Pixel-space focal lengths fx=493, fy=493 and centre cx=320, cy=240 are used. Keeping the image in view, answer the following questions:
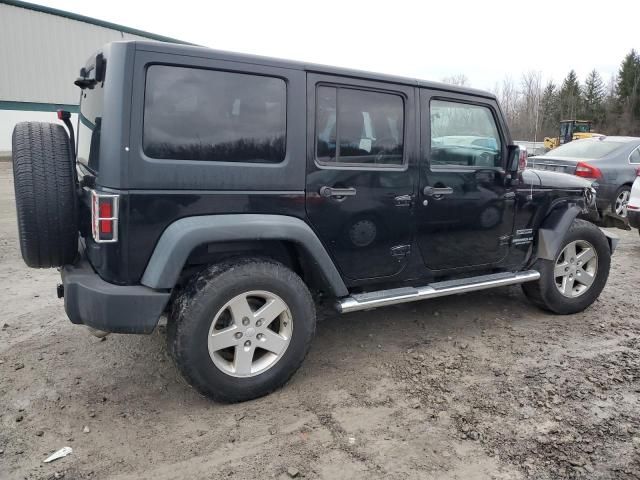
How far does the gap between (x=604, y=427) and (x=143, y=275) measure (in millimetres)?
2647

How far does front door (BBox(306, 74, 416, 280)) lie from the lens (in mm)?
3074

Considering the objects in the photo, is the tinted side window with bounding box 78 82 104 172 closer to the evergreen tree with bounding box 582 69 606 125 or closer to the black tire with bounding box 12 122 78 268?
the black tire with bounding box 12 122 78 268

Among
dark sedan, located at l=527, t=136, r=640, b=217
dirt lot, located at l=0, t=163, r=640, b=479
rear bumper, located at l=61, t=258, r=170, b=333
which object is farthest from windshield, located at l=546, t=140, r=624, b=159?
rear bumper, located at l=61, t=258, r=170, b=333

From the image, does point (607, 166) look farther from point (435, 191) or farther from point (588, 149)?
point (435, 191)

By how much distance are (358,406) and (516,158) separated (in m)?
2.32

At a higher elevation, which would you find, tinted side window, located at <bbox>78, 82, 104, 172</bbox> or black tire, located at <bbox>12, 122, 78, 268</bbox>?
tinted side window, located at <bbox>78, 82, 104, 172</bbox>

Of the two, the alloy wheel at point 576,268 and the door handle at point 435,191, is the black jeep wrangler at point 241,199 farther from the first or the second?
the alloy wheel at point 576,268

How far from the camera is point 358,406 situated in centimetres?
292

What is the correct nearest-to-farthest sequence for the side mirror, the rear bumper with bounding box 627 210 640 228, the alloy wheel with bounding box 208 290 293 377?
the alloy wheel with bounding box 208 290 293 377 → the side mirror → the rear bumper with bounding box 627 210 640 228

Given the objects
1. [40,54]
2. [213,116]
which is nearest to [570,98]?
[40,54]

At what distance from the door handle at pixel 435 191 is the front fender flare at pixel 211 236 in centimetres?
94

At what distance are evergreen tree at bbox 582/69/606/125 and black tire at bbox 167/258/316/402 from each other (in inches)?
2351

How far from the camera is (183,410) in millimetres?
2869

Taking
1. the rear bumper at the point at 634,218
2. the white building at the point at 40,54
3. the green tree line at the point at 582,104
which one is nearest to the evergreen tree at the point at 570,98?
the green tree line at the point at 582,104
